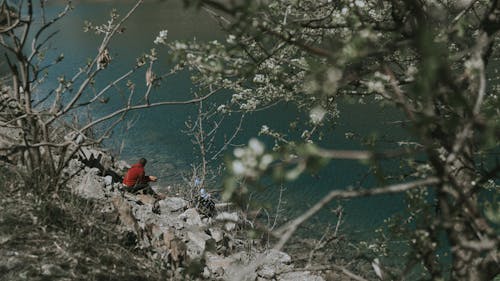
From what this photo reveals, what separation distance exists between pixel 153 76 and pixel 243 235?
303 inches

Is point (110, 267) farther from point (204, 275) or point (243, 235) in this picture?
point (243, 235)

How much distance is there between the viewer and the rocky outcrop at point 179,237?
7691mm

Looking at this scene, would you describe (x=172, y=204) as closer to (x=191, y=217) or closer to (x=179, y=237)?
(x=191, y=217)

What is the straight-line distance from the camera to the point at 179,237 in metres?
10.4

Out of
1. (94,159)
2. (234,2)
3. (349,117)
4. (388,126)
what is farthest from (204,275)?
(349,117)

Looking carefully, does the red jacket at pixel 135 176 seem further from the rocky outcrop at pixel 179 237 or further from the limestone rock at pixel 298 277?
the limestone rock at pixel 298 277

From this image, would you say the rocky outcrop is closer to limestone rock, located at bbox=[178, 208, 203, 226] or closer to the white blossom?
limestone rock, located at bbox=[178, 208, 203, 226]

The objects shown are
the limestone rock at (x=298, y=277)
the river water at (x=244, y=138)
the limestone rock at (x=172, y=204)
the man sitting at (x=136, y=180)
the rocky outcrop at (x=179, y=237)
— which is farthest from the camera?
the river water at (x=244, y=138)

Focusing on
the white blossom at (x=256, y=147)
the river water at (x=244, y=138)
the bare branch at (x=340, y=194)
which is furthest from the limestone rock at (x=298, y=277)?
the white blossom at (x=256, y=147)

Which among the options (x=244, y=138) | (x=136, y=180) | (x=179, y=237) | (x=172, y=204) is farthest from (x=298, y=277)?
(x=244, y=138)

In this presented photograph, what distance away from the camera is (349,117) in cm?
2342

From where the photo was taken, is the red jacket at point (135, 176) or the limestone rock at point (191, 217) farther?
the red jacket at point (135, 176)

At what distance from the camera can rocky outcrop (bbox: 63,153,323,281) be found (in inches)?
303

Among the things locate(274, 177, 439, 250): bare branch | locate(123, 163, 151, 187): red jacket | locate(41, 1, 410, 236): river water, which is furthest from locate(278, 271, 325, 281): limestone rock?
locate(274, 177, 439, 250): bare branch
